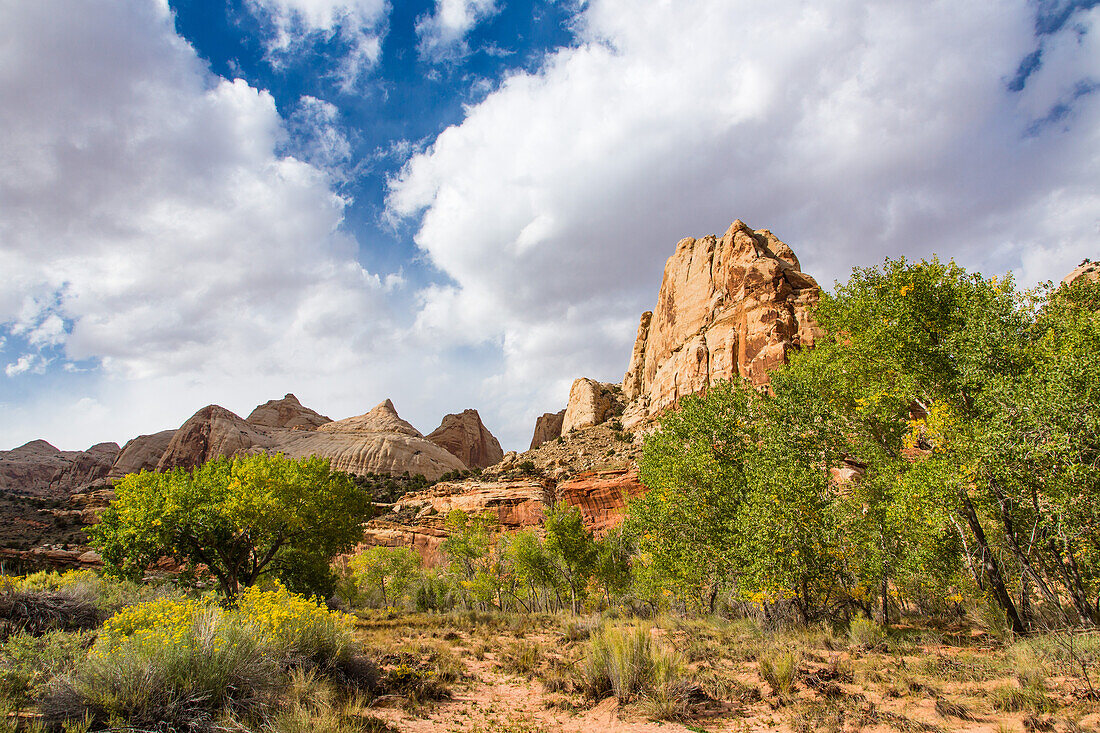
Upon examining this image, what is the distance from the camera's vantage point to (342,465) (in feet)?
277

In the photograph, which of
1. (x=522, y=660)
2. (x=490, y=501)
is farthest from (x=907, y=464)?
(x=490, y=501)

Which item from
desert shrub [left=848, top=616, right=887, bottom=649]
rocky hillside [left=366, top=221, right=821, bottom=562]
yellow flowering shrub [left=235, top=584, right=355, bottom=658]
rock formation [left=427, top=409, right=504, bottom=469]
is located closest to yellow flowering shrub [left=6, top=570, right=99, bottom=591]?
yellow flowering shrub [left=235, top=584, right=355, bottom=658]

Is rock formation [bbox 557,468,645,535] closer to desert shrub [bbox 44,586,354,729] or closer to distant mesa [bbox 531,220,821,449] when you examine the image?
distant mesa [bbox 531,220,821,449]

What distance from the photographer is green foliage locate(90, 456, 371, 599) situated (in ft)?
55.4

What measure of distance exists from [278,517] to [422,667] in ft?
32.5

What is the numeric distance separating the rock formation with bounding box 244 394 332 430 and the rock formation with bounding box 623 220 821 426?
8236 centimetres

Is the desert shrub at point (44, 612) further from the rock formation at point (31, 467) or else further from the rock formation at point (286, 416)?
the rock formation at point (31, 467)

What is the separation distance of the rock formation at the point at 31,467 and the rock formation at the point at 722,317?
126 metres

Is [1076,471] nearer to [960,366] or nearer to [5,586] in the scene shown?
[960,366]

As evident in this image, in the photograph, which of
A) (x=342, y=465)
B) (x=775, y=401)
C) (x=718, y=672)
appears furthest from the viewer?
(x=342, y=465)

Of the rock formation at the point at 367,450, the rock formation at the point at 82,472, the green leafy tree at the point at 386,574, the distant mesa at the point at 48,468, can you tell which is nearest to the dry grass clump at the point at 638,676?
the green leafy tree at the point at 386,574

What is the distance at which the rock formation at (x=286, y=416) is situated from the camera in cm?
11694

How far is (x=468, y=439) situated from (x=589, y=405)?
51.5 meters

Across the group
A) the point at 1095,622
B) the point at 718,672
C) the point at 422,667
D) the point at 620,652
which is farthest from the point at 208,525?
the point at 1095,622
